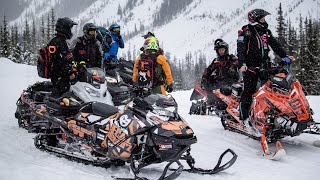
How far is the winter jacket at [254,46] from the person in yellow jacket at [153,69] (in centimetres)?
185

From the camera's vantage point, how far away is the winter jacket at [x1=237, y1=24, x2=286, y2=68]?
6.98m

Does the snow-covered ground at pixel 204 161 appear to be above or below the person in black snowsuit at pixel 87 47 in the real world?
below

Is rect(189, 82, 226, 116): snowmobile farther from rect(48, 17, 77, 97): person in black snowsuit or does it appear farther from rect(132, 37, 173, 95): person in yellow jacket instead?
rect(48, 17, 77, 97): person in black snowsuit

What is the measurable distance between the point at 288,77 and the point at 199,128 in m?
2.97

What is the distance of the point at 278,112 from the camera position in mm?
6359

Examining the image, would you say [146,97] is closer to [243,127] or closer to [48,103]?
[48,103]

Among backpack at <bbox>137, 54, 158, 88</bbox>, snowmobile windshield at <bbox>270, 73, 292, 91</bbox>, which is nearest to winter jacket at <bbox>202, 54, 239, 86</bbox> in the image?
backpack at <bbox>137, 54, 158, 88</bbox>

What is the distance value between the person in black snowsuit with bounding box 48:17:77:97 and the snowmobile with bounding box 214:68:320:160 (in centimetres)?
360

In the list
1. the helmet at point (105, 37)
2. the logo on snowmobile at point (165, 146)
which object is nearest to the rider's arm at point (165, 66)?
the helmet at point (105, 37)

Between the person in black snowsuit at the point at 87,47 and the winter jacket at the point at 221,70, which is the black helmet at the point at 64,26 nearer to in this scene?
the person in black snowsuit at the point at 87,47

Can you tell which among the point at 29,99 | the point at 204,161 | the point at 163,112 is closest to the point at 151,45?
the point at 29,99

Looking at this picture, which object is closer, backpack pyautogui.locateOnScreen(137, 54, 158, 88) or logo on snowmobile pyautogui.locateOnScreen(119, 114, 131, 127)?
logo on snowmobile pyautogui.locateOnScreen(119, 114, 131, 127)

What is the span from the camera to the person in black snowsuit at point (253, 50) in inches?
272

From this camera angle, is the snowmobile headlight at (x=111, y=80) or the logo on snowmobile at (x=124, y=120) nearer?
the logo on snowmobile at (x=124, y=120)
